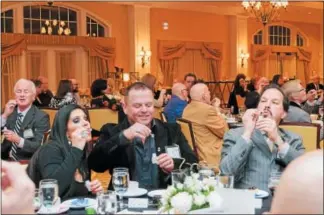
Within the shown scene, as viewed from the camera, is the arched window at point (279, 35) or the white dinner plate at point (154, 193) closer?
the white dinner plate at point (154, 193)

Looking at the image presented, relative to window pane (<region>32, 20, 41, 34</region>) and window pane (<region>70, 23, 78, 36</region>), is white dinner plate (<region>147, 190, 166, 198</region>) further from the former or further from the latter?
window pane (<region>70, 23, 78, 36</region>)

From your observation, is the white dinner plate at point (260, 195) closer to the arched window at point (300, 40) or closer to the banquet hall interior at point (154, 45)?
the banquet hall interior at point (154, 45)

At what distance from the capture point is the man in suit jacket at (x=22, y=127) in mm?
4109

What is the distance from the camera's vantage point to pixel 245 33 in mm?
15797

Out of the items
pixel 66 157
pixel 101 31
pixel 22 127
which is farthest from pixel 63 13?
pixel 66 157

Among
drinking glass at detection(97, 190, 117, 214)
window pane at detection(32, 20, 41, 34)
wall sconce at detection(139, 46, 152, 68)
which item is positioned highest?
window pane at detection(32, 20, 41, 34)

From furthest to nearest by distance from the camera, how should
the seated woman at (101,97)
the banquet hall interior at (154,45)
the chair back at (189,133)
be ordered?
the banquet hall interior at (154,45) → the seated woman at (101,97) → the chair back at (189,133)

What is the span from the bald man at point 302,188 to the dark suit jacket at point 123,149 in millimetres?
1923

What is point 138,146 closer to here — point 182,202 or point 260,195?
point 260,195

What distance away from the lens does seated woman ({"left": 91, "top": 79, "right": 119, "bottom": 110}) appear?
683 centimetres

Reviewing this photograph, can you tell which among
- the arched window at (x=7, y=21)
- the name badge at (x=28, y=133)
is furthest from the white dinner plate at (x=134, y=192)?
the arched window at (x=7, y=21)

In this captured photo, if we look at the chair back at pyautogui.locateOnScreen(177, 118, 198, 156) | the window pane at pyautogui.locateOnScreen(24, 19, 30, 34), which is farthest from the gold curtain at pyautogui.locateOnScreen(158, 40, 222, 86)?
the chair back at pyautogui.locateOnScreen(177, 118, 198, 156)

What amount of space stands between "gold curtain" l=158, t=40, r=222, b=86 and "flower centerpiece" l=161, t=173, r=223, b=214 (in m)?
12.3

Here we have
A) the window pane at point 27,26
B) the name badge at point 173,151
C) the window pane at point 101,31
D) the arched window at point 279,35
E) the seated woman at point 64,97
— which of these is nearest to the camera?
the name badge at point 173,151
